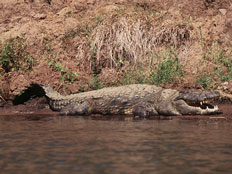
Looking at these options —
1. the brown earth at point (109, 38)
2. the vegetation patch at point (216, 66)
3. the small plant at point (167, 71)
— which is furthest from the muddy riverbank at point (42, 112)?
the small plant at point (167, 71)

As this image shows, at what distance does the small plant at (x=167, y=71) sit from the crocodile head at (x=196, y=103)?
157 centimetres

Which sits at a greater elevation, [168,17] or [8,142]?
[168,17]

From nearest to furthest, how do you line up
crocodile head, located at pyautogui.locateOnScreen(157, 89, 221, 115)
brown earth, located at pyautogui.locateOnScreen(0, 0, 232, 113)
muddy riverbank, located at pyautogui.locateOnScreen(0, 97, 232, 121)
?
muddy riverbank, located at pyautogui.locateOnScreen(0, 97, 232, 121), crocodile head, located at pyautogui.locateOnScreen(157, 89, 221, 115), brown earth, located at pyautogui.locateOnScreen(0, 0, 232, 113)

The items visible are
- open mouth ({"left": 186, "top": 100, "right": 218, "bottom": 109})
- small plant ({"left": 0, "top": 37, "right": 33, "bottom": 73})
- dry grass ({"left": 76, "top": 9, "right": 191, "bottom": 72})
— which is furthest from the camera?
small plant ({"left": 0, "top": 37, "right": 33, "bottom": 73})

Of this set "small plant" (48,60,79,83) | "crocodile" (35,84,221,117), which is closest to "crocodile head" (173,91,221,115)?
"crocodile" (35,84,221,117)

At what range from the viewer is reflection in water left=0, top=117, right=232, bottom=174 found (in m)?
4.20

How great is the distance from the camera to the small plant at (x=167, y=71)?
1079 cm

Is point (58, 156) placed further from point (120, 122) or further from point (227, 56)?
point (227, 56)

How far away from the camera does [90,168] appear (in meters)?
4.14

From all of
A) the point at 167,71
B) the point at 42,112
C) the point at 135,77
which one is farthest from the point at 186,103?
the point at 42,112

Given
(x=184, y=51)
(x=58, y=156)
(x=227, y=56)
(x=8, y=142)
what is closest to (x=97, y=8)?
(x=184, y=51)

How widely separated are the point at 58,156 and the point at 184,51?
8.01 metres

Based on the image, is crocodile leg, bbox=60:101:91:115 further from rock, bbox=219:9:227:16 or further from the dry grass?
rock, bbox=219:9:227:16

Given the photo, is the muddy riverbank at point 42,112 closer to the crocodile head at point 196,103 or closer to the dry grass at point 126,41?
the crocodile head at point 196,103
